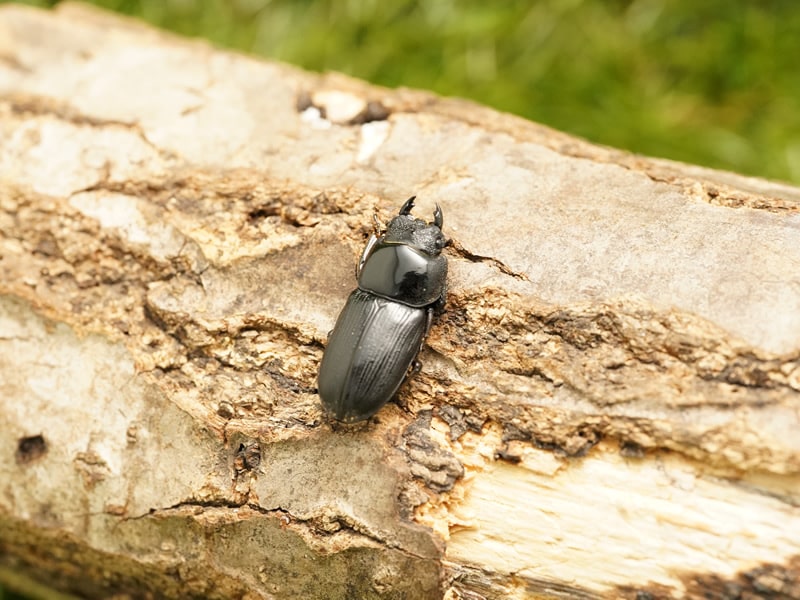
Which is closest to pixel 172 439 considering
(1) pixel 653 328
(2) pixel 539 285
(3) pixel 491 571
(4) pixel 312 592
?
(4) pixel 312 592

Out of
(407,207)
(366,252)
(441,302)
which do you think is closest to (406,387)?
(441,302)

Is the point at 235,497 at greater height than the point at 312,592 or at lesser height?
greater

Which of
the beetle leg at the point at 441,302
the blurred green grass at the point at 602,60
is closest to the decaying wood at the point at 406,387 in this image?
the beetle leg at the point at 441,302

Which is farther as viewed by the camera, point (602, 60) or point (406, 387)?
point (602, 60)

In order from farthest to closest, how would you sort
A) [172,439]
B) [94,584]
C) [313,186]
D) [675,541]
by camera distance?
[94,584] < [313,186] < [172,439] < [675,541]

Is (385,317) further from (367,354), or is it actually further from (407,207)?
(407,207)

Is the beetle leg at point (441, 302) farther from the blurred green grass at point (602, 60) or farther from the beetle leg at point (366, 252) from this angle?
→ the blurred green grass at point (602, 60)

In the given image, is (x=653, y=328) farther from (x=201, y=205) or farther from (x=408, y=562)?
(x=201, y=205)
